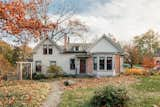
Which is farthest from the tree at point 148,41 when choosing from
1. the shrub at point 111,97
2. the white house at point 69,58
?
the shrub at point 111,97

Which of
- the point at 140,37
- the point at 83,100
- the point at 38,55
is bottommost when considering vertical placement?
the point at 83,100

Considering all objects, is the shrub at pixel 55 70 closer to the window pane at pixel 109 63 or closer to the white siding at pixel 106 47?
the white siding at pixel 106 47

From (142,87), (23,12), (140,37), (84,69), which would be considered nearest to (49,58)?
(84,69)

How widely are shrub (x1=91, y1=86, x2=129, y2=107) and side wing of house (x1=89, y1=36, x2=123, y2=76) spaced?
25.9 metres

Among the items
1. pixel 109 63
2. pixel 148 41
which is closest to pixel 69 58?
pixel 109 63

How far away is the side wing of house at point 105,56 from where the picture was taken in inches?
1732

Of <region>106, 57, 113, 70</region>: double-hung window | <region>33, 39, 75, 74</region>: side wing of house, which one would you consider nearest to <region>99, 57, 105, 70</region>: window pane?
<region>106, 57, 113, 70</region>: double-hung window

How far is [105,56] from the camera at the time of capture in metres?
44.2

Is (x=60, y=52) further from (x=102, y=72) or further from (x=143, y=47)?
(x=143, y=47)

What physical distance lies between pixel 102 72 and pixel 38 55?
366 inches

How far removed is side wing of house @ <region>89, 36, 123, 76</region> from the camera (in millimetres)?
44000

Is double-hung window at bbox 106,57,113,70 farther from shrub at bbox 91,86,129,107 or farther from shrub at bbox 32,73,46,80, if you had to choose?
shrub at bbox 91,86,129,107

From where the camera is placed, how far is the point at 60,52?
46.5 meters

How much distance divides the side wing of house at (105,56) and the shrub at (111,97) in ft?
85.0
